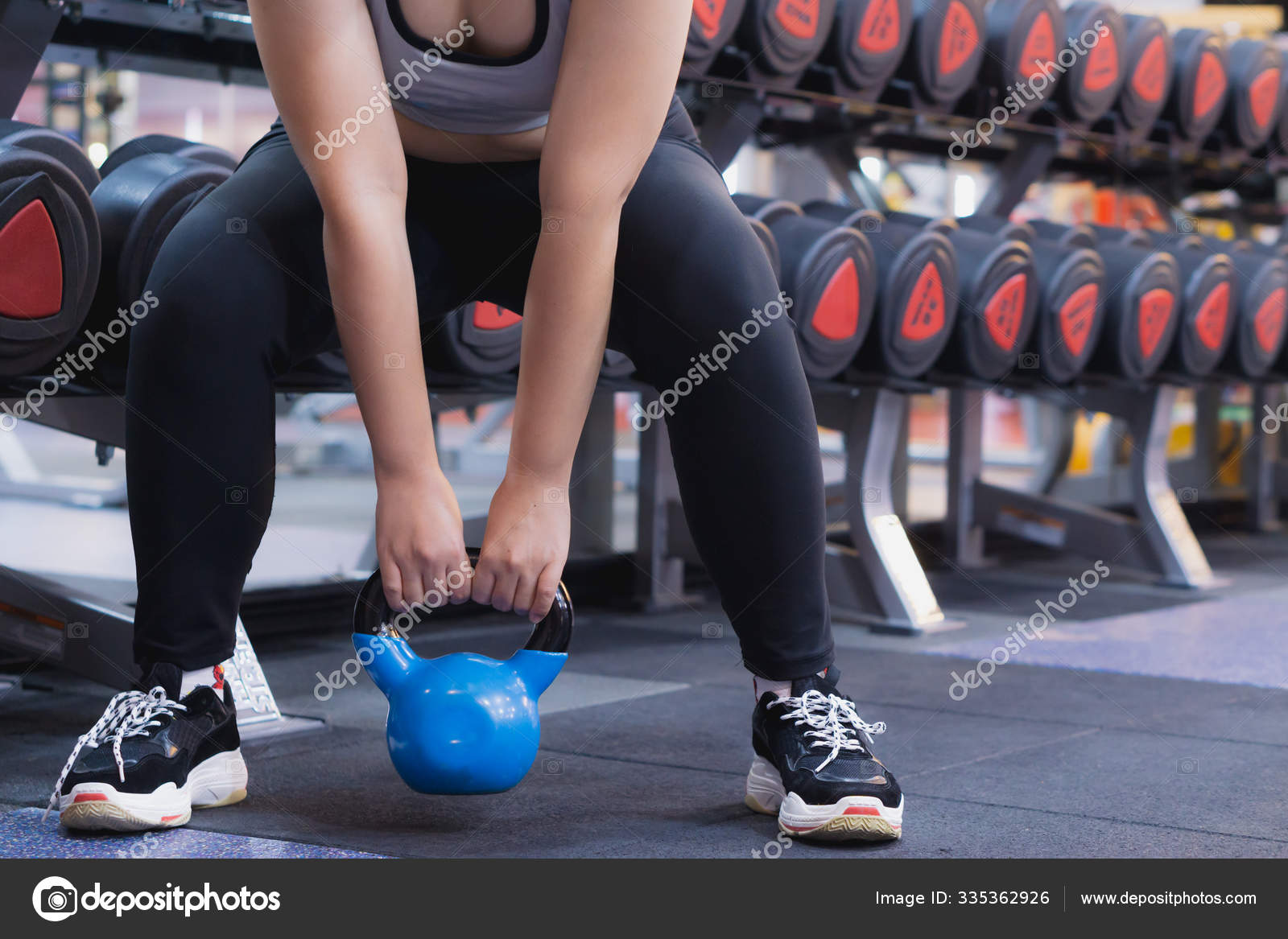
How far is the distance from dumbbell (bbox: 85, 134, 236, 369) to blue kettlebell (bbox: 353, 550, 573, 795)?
0.54 metres

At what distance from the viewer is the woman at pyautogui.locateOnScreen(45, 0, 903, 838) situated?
98 cm

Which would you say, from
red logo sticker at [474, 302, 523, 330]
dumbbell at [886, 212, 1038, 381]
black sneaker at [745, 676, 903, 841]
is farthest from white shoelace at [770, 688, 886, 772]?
dumbbell at [886, 212, 1038, 381]

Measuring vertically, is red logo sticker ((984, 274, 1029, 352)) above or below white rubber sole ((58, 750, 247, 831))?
above

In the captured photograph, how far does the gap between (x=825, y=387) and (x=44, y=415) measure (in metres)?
1.14

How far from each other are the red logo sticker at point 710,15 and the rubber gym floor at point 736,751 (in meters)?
0.88

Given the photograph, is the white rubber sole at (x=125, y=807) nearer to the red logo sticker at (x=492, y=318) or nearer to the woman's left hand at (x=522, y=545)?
the woman's left hand at (x=522, y=545)

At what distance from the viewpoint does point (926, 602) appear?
7.38 ft

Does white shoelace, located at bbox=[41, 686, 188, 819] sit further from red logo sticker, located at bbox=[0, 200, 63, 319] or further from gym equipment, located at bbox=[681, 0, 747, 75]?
gym equipment, located at bbox=[681, 0, 747, 75]

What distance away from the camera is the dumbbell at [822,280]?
6.48 feet

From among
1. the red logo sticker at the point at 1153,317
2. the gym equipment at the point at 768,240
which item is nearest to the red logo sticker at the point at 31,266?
the gym equipment at the point at 768,240

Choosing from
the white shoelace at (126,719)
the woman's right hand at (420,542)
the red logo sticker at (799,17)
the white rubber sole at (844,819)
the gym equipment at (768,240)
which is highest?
the red logo sticker at (799,17)

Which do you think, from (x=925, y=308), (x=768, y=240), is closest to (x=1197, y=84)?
(x=925, y=308)

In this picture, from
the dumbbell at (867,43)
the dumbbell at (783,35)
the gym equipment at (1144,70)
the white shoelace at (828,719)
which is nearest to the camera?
the white shoelace at (828,719)
